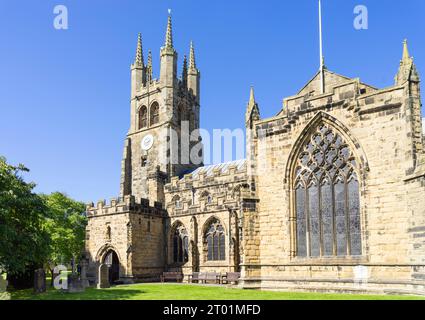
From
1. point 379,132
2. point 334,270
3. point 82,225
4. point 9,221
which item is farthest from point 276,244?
point 82,225

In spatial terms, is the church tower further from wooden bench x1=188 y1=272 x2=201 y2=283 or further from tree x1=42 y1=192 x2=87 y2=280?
wooden bench x1=188 y1=272 x2=201 y2=283

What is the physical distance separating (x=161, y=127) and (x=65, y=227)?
16.4 metres

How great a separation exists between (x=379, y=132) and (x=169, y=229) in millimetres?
21348

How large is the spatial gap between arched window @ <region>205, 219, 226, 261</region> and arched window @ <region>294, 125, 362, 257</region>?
12881 millimetres

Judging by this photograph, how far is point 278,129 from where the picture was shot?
2225 cm

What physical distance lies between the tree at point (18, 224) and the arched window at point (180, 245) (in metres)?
13.7

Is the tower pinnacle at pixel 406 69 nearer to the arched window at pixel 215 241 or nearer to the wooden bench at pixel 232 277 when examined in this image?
the wooden bench at pixel 232 277

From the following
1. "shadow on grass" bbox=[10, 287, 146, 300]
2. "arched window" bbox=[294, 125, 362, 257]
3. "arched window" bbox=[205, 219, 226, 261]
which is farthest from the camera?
"arched window" bbox=[205, 219, 226, 261]

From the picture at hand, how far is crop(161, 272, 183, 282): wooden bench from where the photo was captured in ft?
107

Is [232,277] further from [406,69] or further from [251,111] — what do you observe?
[406,69]

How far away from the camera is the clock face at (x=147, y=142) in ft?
161

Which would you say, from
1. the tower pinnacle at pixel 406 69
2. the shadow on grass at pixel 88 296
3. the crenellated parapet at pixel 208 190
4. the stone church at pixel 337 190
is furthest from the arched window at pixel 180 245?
the tower pinnacle at pixel 406 69

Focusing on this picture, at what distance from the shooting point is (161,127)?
48469 mm

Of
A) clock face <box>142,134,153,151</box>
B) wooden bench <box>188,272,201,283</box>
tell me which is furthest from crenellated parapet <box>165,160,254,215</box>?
clock face <box>142,134,153,151</box>
